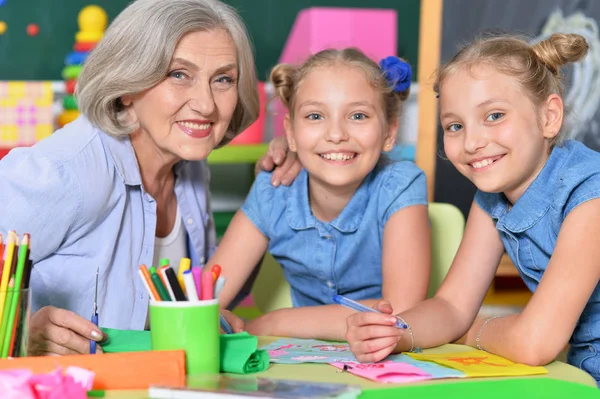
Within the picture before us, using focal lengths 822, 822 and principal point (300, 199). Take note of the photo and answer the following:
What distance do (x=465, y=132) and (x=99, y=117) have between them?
2.32 feet

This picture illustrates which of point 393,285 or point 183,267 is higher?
point 183,267

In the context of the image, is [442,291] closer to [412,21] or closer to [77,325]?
[77,325]

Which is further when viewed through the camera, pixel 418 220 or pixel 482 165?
pixel 418 220

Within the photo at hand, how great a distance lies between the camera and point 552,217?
1270mm

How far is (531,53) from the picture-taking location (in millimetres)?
1314

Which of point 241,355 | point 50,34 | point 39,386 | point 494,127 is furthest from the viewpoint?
point 50,34

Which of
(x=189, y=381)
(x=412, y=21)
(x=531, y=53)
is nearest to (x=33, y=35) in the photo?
(x=412, y=21)

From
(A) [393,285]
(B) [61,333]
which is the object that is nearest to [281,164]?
(A) [393,285]

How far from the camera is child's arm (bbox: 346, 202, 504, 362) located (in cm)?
112

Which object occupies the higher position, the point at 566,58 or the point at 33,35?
the point at 33,35

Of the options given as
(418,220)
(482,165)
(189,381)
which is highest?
(482,165)

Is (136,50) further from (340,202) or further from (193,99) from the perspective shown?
(340,202)

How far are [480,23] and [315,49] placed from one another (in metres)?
0.64

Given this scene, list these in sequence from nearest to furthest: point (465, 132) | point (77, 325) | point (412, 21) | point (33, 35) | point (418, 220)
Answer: point (77, 325) < point (465, 132) < point (418, 220) < point (33, 35) < point (412, 21)
